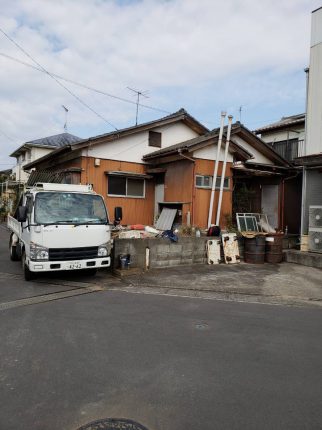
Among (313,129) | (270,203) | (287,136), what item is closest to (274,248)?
(313,129)

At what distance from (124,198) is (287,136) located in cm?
992

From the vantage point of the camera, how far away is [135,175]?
13.6 m

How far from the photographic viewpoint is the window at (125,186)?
44.2ft

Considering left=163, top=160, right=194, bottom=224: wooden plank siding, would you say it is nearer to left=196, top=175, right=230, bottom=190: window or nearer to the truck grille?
left=196, top=175, right=230, bottom=190: window

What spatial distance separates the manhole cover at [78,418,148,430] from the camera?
280 cm

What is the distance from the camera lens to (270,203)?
15.9 m

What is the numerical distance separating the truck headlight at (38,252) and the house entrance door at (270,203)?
11111mm

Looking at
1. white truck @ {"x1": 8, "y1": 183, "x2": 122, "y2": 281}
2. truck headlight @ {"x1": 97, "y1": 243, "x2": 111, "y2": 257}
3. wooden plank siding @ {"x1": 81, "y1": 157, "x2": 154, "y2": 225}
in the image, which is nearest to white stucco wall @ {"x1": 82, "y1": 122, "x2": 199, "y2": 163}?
wooden plank siding @ {"x1": 81, "y1": 157, "x2": 154, "y2": 225}

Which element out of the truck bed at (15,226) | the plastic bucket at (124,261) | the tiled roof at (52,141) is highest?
the tiled roof at (52,141)

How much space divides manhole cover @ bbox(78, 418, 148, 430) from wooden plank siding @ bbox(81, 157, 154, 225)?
34.5 feet

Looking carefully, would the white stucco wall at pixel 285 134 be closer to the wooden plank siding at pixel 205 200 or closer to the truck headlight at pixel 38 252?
the wooden plank siding at pixel 205 200

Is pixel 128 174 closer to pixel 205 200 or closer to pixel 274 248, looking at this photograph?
pixel 205 200

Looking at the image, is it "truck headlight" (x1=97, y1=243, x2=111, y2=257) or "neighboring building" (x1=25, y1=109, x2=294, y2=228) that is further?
"neighboring building" (x1=25, y1=109, x2=294, y2=228)

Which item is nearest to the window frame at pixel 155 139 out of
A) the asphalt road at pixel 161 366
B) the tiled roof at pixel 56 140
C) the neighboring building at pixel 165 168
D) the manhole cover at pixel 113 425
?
the neighboring building at pixel 165 168
